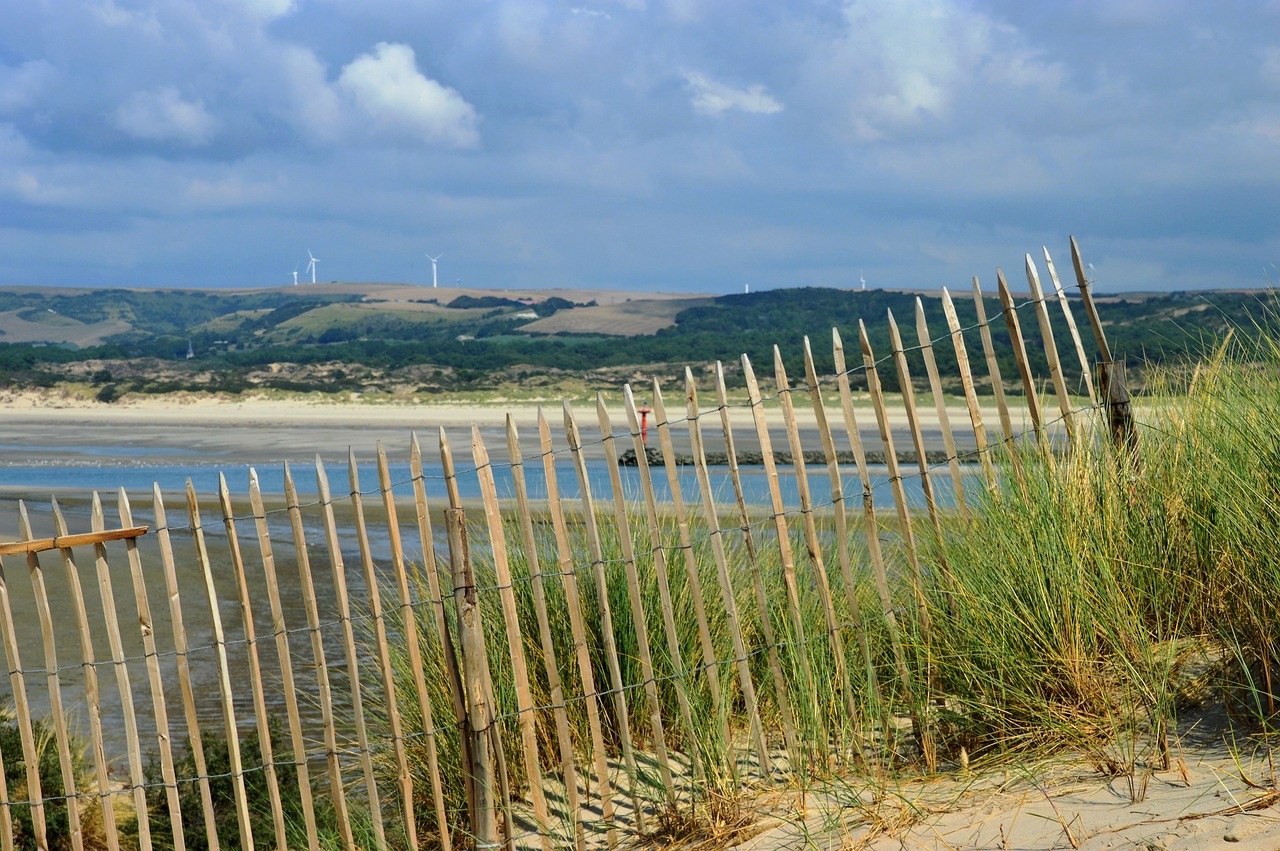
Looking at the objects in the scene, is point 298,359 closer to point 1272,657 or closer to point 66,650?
point 66,650

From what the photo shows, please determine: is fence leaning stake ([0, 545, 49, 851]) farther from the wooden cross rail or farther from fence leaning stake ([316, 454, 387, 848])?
fence leaning stake ([316, 454, 387, 848])

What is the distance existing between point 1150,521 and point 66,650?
26.1 ft

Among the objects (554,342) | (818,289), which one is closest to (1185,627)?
(554,342)

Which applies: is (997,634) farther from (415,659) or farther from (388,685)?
(388,685)

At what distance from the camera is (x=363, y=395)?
154 feet

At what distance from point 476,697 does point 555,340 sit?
84019mm

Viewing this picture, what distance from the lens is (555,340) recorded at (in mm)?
87438

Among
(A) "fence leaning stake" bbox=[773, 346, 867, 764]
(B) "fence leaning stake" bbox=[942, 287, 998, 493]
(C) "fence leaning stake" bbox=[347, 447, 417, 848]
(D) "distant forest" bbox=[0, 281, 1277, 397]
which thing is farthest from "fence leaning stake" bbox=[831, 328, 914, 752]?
→ (D) "distant forest" bbox=[0, 281, 1277, 397]

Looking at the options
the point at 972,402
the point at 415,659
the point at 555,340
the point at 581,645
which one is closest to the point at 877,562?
the point at 972,402

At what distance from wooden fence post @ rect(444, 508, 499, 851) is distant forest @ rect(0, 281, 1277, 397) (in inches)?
144

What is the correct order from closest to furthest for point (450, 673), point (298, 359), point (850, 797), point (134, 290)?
1. point (850, 797)
2. point (450, 673)
3. point (298, 359)
4. point (134, 290)

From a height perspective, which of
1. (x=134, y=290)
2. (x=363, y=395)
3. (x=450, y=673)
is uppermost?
(x=134, y=290)

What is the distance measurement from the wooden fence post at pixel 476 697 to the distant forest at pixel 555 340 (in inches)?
144

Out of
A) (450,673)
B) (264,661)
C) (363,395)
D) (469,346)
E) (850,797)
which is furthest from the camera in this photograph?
(469,346)
